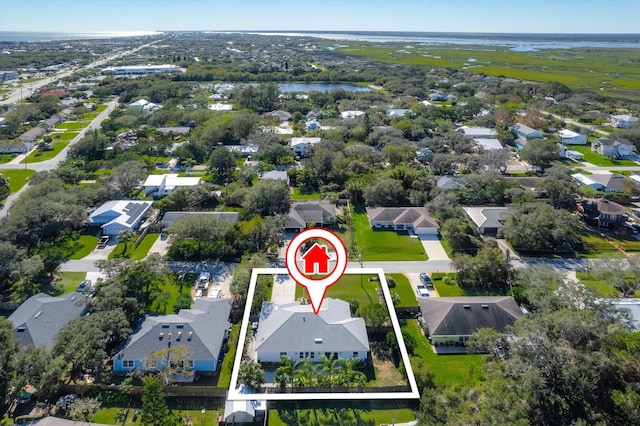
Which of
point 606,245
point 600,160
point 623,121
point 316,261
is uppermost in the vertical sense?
point 316,261

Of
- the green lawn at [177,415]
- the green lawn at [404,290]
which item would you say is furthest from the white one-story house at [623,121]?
the green lawn at [177,415]

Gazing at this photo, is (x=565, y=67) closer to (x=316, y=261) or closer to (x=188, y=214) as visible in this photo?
(x=188, y=214)

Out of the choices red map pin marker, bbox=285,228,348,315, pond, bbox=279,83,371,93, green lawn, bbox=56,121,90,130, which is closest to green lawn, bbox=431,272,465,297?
red map pin marker, bbox=285,228,348,315

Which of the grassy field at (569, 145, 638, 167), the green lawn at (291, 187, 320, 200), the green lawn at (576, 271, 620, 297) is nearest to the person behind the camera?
the green lawn at (576, 271, 620, 297)

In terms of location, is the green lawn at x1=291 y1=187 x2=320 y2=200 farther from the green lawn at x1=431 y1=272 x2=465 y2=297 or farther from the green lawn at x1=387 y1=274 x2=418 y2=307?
the green lawn at x1=431 y1=272 x2=465 y2=297

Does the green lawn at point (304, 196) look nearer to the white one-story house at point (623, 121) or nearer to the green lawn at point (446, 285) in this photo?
the green lawn at point (446, 285)

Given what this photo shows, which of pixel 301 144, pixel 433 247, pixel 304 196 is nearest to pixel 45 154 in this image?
pixel 301 144
